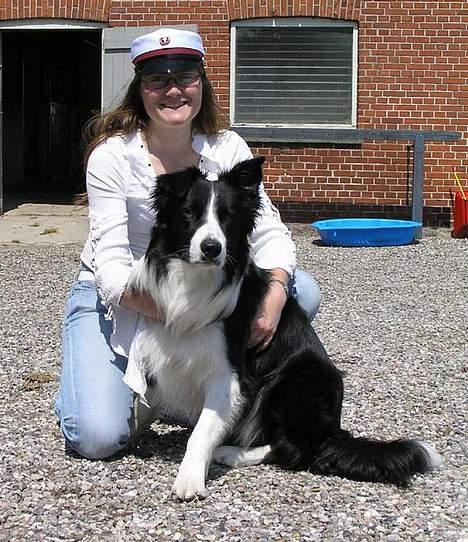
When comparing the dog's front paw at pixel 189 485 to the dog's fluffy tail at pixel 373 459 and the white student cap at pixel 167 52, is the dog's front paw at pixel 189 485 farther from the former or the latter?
the white student cap at pixel 167 52

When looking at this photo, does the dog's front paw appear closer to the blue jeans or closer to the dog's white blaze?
the blue jeans

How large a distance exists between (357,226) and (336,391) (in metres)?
7.21

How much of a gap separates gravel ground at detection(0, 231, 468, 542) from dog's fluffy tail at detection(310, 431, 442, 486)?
4cm

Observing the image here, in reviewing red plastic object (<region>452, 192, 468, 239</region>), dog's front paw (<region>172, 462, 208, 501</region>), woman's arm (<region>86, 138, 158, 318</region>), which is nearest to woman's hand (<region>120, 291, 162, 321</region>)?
woman's arm (<region>86, 138, 158, 318</region>)

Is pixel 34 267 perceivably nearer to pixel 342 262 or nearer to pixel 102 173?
pixel 342 262

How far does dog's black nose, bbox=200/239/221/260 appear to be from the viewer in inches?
113

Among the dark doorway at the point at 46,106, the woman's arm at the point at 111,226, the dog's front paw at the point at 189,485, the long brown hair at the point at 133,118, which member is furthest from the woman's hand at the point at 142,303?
the dark doorway at the point at 46,106

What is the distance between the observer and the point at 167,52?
11.2 feet

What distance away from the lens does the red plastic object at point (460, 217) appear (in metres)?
10.6

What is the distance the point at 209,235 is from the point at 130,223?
0.83 m

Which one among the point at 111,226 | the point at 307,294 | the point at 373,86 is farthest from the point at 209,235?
the point at 373,86

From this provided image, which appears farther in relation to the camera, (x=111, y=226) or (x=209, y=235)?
(x=111, y=226)

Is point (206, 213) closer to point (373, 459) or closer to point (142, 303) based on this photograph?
point (142, 303)

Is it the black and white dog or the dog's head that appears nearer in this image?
the dog's head
